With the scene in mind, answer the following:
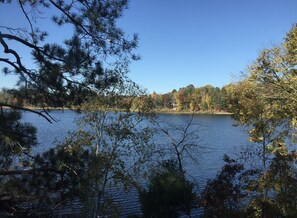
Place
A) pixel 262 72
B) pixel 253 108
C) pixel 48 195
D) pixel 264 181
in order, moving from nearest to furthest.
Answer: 1. pixel 48 195
2. pixel 264 181
3. pixel 253 108
4. pixel 262 72

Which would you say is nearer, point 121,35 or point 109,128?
point 121,35

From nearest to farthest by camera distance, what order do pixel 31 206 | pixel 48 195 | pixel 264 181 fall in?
pixel 48 195 → pixel 31 206 → pixel 264 181

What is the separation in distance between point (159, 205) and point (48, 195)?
428cm

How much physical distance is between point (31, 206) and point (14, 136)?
366cm

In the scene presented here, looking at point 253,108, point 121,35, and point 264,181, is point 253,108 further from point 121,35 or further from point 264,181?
point 121,35

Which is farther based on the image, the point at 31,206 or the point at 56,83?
the point at 31,206

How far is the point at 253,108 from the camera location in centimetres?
Result: 1123

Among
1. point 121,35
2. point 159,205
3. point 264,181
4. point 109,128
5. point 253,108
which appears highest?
point 121,35

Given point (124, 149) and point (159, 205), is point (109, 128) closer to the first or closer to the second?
point (124, 149)

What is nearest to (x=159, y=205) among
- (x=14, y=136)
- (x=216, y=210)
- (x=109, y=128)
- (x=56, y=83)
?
(x=216, y=210)

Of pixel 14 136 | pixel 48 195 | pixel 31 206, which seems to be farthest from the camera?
pixel 31 206

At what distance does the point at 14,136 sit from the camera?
580 cm

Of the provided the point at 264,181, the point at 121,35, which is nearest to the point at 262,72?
the point at 264,181

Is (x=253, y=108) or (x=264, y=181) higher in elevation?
(x=253, y=108)
